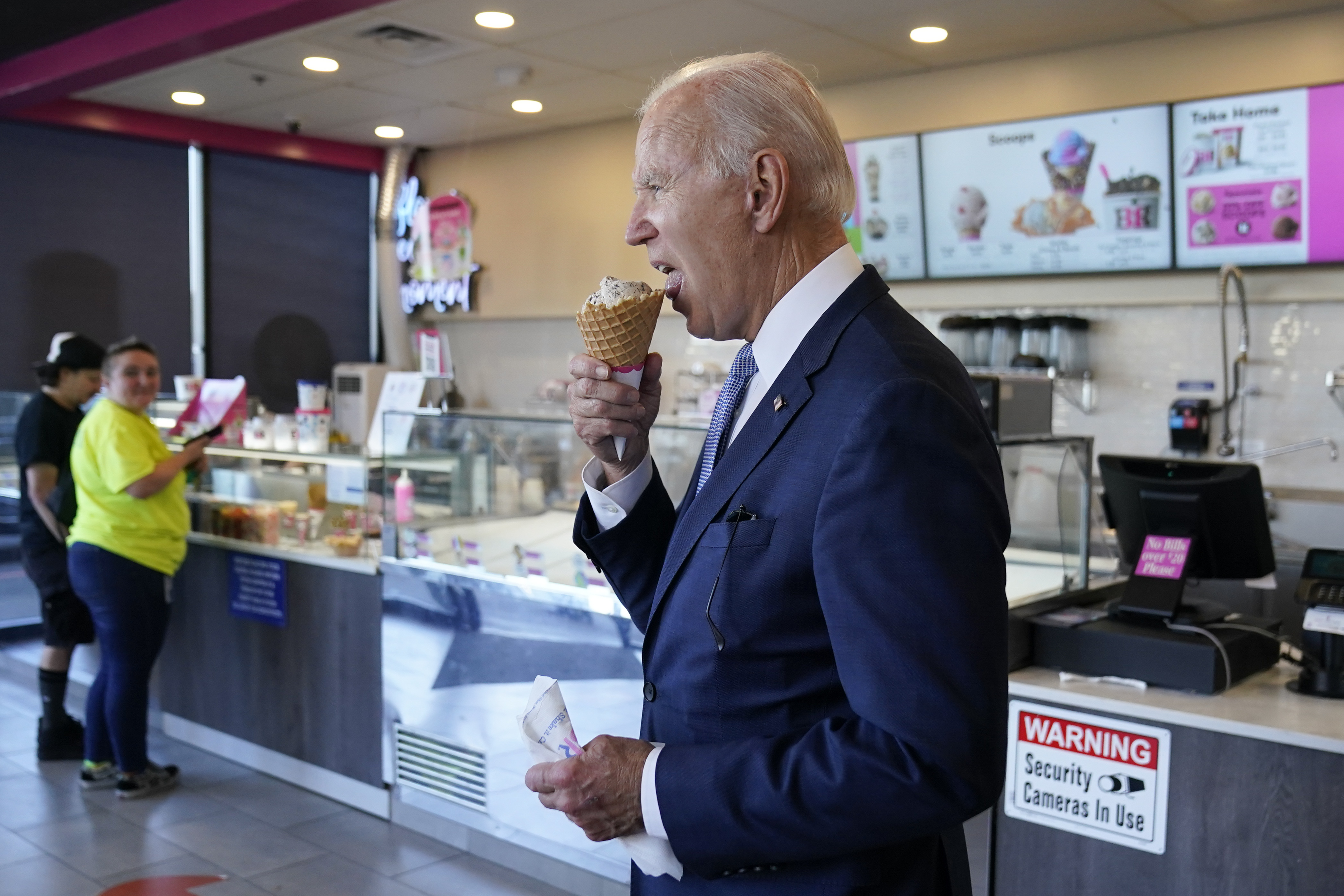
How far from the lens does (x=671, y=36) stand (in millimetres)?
5367

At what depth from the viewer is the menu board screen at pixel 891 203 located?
595 centimetres

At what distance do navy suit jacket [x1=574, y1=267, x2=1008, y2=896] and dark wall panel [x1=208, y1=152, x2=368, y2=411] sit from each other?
7.33 metres

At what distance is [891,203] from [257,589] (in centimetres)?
358

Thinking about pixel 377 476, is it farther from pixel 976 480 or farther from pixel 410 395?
pixel 976 480

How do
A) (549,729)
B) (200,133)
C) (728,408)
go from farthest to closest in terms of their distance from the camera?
1. (200,133)
2. (728,408)
3. (549,729)

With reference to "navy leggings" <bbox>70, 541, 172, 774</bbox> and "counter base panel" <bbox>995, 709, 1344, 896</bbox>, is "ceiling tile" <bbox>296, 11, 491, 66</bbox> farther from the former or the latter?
"counter base panel" <bbox>995, 709, 1344, 896</bbox>

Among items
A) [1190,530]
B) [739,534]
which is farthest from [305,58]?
[739,534]

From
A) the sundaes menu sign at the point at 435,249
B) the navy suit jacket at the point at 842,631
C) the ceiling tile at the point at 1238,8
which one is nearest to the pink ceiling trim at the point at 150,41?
the sundaes menu sign at the point at 435,249

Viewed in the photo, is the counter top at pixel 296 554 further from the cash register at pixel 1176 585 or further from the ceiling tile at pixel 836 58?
the ceiling tile at pixel 836 58

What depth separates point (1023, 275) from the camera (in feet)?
18.7

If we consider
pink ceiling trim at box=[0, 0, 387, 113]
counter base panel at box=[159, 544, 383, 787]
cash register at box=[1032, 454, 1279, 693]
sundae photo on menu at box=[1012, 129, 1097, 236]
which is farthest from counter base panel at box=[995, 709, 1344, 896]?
pink ceiling trim at box=[0, 0, 387, 113]

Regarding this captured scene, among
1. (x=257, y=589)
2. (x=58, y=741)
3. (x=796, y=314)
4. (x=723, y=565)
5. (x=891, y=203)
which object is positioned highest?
(x=891, y=203)

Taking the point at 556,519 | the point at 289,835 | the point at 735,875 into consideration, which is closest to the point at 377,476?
the point at 556,519

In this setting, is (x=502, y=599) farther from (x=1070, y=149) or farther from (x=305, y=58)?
(x=305, y=58)
